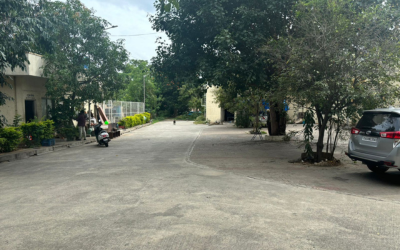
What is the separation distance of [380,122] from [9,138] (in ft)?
43.1

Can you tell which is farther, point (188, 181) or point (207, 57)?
point (207, 57)

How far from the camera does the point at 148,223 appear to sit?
4793 millimetres

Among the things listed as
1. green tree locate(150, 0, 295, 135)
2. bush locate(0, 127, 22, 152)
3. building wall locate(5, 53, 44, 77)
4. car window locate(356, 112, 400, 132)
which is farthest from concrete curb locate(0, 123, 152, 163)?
car window locate(356, 112, 400, 132)

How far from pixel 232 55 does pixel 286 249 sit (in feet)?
34.1

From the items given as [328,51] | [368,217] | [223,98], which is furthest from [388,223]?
[223,98]

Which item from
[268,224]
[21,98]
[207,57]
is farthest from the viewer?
[21,98]

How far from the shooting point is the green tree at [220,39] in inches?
526

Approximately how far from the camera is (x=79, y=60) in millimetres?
18312

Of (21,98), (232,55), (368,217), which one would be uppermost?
(232,55)

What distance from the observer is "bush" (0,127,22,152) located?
41.8ft

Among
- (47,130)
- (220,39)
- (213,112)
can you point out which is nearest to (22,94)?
(47,130)

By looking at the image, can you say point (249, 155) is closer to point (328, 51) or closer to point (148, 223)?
point (328, 51)

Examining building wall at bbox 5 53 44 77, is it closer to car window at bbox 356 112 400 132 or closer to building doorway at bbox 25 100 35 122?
building doorway at bbox 25 100 35 122

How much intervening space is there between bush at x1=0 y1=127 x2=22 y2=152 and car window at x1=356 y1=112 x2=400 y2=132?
12.6 m
